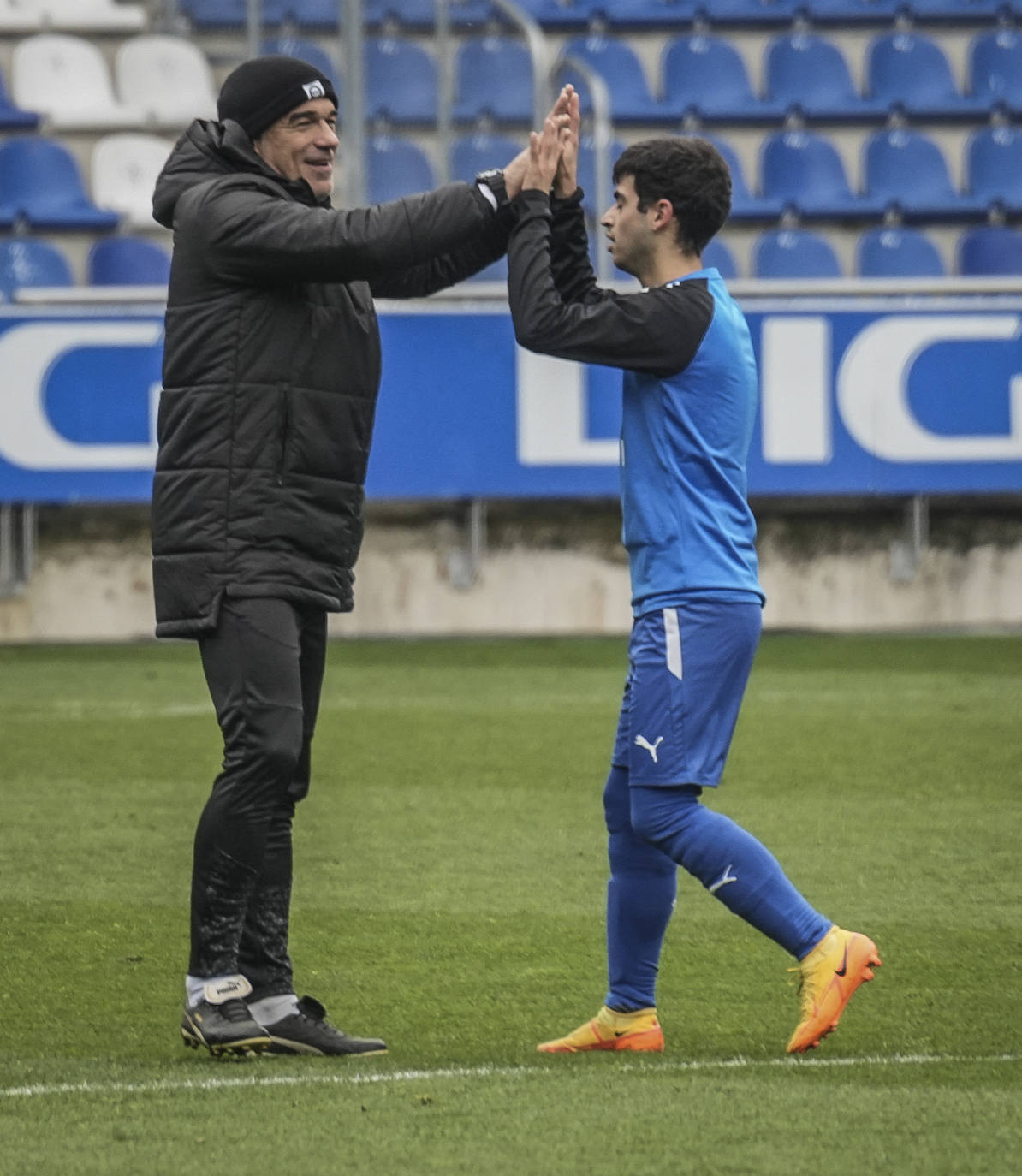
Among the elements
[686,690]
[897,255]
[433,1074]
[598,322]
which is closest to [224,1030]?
[433,1074]

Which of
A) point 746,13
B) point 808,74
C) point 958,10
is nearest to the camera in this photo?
point 808,74

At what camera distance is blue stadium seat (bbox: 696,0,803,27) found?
15875 millimetres

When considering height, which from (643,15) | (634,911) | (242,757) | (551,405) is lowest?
(634,911)

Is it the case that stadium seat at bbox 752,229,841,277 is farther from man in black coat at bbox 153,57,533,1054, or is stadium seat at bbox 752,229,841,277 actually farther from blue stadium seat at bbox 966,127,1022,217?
man in black coat at bbox 153,57,533,1054

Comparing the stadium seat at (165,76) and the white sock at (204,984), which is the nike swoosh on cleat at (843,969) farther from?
the stadium seat at (165,76)

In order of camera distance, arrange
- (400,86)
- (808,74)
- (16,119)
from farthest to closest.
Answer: (808,74) < (16,119) < (400,86)

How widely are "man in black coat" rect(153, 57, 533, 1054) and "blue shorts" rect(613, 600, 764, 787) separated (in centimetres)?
62

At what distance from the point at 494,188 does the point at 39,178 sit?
10.8 meters

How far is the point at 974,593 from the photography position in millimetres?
12250

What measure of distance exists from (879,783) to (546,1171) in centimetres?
448

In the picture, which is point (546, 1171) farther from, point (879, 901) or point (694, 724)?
point (879, 901)

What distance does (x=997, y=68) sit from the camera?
1579 cm

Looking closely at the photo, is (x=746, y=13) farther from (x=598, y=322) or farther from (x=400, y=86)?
(x=598, y=322)

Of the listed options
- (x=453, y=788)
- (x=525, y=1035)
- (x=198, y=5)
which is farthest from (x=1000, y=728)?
(x=198, y=5)
